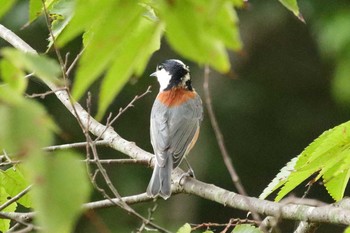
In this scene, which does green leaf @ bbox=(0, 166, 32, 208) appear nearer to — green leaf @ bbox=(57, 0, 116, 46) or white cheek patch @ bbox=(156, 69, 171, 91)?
green leaf @ bbox=(57, 0, 116, 46)

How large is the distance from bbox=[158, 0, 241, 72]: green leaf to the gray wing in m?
3.23

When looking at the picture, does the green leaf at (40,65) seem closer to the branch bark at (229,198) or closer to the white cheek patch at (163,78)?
→ the branch bark at (229,198)

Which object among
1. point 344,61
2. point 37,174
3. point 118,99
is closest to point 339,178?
point 37,174

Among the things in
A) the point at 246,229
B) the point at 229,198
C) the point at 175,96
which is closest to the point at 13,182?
the point at 229,198

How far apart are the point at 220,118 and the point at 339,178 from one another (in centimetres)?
851

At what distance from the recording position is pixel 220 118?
10.9m

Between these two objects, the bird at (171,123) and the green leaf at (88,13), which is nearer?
the green leaf at (88,13)

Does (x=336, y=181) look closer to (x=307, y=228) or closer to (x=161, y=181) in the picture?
(x=307, y=228)

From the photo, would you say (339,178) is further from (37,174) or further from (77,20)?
(37,174)

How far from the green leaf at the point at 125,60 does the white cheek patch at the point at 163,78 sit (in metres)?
4.46

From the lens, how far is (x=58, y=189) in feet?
3.23

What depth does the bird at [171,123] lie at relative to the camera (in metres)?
4.14

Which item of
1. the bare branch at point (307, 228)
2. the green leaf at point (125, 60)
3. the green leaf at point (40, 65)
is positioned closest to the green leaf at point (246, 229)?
the bare branch at point (307, 228)

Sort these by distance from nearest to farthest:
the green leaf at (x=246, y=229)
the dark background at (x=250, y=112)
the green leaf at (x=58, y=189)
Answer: the green leaf at (x=58, y=189)
the green leaf at (x=246, y=229)
the dark background at (x=250, y=112)
